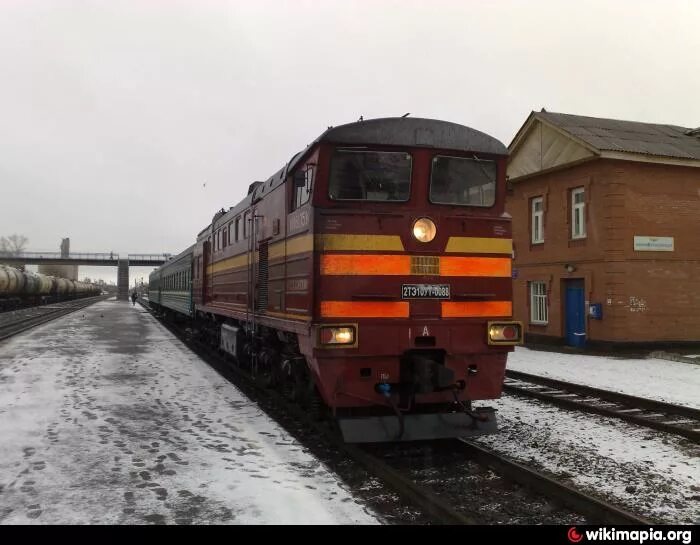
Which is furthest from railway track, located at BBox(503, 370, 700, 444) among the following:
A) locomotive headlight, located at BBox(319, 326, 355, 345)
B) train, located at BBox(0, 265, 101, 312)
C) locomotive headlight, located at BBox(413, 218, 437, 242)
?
train, located at BBox(0, 265, 101, 312)

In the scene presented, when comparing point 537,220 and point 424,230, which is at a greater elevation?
point 537,220

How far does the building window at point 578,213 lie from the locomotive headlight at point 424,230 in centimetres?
1340

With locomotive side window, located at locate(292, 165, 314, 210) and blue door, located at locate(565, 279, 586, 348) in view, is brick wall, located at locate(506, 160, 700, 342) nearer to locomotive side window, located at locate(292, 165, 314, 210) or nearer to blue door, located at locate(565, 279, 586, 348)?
blue door, located at locate(565, 279, 586, 348)

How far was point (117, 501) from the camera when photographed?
460cm

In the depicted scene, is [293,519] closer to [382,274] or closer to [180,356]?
[382,274]

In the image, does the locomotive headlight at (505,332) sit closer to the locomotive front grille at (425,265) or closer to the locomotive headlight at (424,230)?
the locomotive front grille at (425,265)

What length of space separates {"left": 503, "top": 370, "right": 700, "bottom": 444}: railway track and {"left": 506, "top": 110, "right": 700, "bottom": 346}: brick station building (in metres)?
7.23

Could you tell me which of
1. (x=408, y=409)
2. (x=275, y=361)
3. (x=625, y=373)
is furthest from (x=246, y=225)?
(x=625, y=373)

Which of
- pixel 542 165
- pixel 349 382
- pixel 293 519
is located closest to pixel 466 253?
pixel 349 382

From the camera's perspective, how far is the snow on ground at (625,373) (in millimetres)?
10211

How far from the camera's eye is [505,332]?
639cm

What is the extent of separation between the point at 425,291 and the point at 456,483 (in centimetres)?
197

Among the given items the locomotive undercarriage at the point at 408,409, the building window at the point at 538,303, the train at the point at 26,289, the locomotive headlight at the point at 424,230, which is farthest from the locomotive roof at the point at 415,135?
the train at the point at 26,289

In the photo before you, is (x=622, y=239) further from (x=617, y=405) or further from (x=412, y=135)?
(x=412, y=135)
